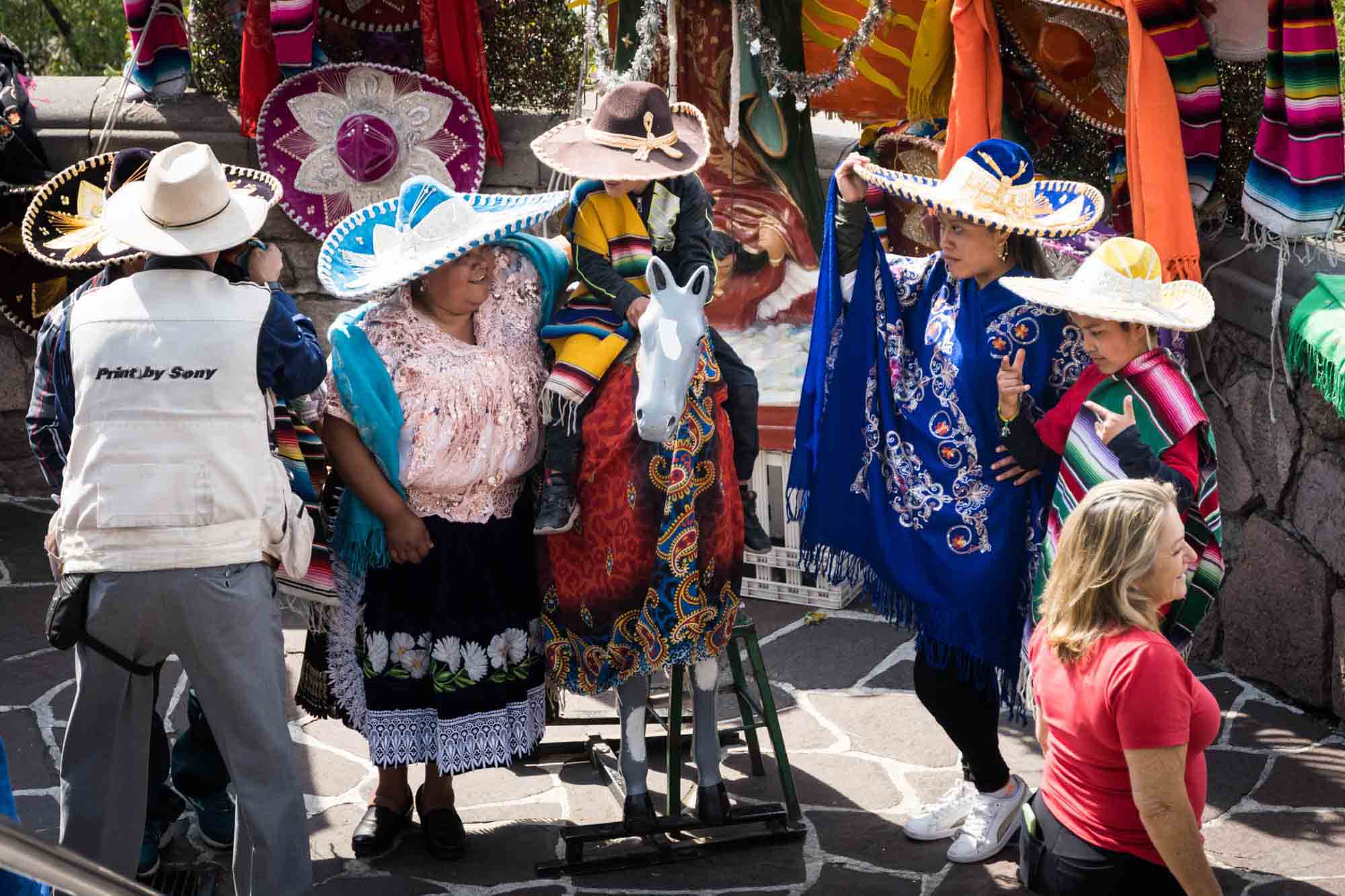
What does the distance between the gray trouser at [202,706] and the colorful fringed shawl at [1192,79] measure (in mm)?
3451

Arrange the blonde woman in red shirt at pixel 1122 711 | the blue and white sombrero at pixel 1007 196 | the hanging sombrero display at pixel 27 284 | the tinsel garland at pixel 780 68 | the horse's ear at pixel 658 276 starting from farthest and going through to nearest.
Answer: the hanging sombrero display at pixel 27 284
the tinsel garland at pixel 780 68
the blue and white sombrero at pixel 1007 196
the horse's ear at pixel 658 276
the blonde woman in red shirt at pixel 1122 711

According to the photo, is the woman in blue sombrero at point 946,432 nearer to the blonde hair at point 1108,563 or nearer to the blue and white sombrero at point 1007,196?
the blue and white sombrero at point 1007,196

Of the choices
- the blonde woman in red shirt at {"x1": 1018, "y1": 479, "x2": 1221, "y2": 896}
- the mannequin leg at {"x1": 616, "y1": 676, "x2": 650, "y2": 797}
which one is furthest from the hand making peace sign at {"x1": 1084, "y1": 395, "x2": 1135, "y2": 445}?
the mannequin leg at {"x1": 616, "y1": 676, "x2": 650, "y2": 797}

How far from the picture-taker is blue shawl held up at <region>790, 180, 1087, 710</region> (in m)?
4.24

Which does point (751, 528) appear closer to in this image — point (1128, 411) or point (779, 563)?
point (1128, 411)

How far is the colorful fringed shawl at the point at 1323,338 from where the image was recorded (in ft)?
16.0

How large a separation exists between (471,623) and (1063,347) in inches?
71.0

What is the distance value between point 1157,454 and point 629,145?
5.42 feet

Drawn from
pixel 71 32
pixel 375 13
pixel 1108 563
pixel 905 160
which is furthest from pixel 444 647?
pixel 71 32

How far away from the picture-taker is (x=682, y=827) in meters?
4.57

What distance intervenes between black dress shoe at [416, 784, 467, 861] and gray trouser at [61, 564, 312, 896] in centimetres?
74

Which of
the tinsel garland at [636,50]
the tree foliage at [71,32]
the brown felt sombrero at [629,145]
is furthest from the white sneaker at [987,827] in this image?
the tree foliage at [71,32]

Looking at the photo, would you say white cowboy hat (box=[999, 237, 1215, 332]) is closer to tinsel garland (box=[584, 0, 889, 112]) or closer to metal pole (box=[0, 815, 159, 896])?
tinsel garland (box=[584, 0, 889, 112])

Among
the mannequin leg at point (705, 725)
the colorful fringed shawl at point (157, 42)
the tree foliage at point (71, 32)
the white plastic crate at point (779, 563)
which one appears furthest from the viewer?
the tree foliage at point (71, 32)
